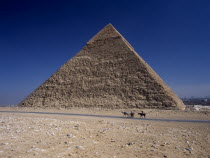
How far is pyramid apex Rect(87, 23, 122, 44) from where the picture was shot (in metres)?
54.9

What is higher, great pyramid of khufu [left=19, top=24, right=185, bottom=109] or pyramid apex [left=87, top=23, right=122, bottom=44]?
pyramid apex [left=87, top=23, right=122, bottom=44]

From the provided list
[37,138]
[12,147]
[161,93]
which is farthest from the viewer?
[161,93]

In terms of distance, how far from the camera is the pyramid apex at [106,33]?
54.9 m

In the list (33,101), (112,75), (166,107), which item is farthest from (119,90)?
(33,101)

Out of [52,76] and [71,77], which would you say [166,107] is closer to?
[71,77]

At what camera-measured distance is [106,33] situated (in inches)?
2244

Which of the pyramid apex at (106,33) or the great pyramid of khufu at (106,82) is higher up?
the pyramid apex at (106,33)

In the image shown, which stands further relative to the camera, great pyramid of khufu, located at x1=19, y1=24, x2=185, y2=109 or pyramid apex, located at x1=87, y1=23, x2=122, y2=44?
pyramid apex, located at x1=87, y1=23, x2=122, y2=44

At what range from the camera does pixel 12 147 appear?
21.2 ft

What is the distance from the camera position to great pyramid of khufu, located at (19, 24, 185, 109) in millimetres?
37594

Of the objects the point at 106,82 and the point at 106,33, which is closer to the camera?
the point at 106,82

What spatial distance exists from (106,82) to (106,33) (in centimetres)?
1873

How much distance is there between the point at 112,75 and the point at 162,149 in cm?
3882

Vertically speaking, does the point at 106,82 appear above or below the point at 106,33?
below
